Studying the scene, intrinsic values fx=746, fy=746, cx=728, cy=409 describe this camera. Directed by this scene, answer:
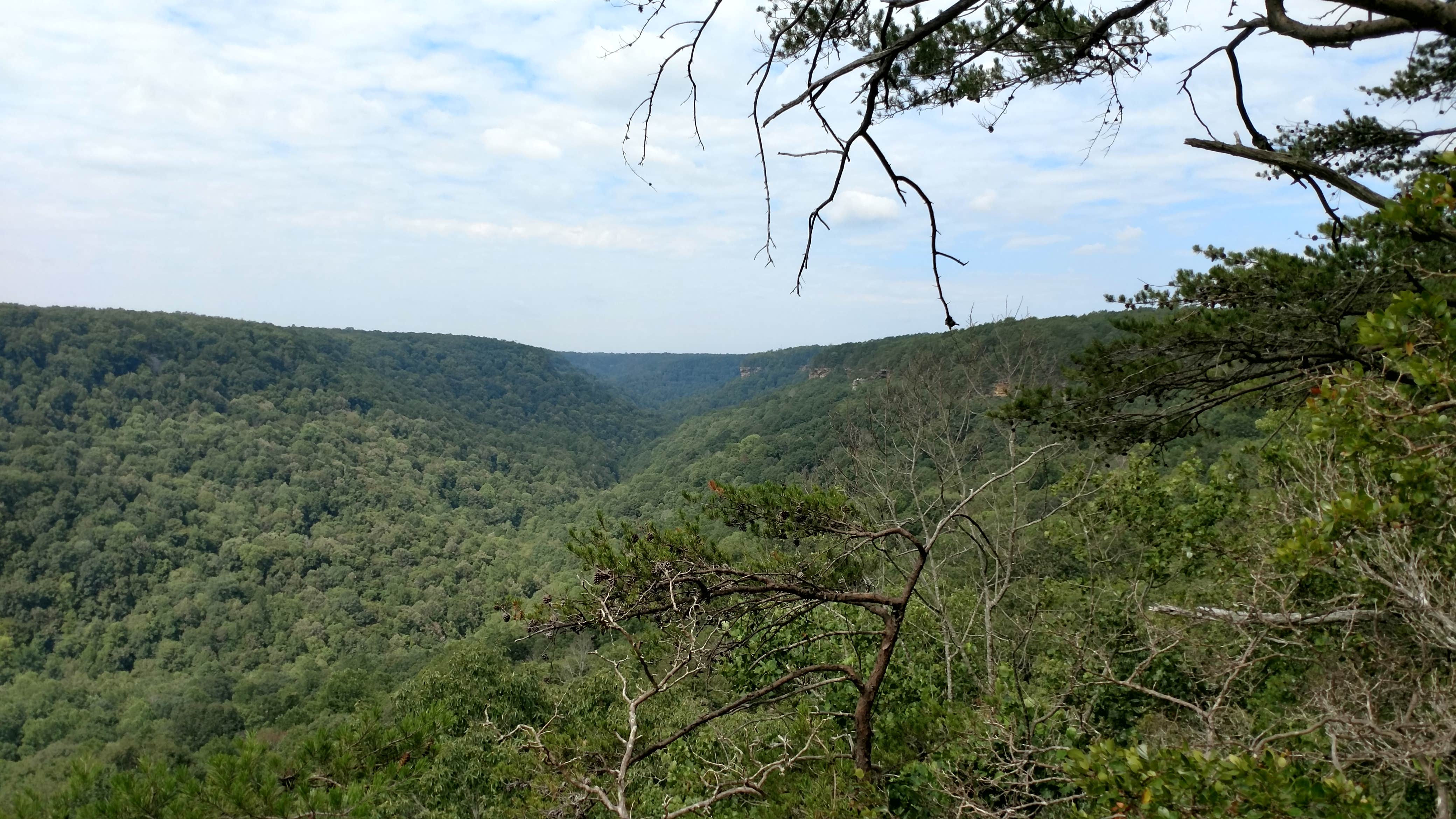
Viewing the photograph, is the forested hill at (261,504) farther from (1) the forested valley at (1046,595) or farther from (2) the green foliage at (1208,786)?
(2) the green foliage at (1208,786)

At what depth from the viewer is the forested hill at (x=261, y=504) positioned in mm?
33375

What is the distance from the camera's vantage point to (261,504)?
59.2 meters

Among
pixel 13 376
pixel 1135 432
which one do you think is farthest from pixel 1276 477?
pixel 13 376

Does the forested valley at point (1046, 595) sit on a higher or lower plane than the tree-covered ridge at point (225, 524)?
higher

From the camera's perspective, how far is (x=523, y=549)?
59.0m

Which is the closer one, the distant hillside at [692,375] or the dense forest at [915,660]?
the dense forest at [915,660]

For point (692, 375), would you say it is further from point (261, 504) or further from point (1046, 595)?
point (1046, 595)

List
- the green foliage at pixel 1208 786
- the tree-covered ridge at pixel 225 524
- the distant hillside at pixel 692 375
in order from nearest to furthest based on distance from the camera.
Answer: the green foliage at pixel 1208 786 → the tree-covered ridge at pixel 225 524 → the distant hillside at pixel 692 375

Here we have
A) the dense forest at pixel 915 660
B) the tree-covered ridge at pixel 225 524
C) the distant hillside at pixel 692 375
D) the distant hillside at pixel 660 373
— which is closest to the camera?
the dense forest at pixel 915 660

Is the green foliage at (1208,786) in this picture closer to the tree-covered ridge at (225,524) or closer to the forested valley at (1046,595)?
the forested valley at (1046,595)

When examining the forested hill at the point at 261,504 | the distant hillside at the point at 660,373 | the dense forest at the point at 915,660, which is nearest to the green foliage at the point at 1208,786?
the dense forest at the point at 915,660

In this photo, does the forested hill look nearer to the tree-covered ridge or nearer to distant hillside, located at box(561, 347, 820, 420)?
the tree-covered ridge

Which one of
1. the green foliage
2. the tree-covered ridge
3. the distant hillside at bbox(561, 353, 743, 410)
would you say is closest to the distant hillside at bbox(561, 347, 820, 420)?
the distant hillside at bbox(561, 353, 743, 410)

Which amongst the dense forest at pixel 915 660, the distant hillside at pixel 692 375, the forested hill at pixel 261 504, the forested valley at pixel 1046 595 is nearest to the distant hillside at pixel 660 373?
the distant hillside at pixel 692 375
